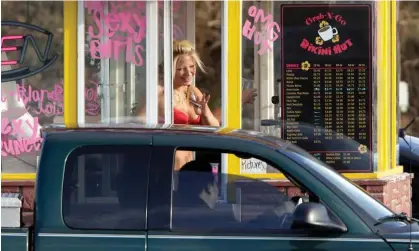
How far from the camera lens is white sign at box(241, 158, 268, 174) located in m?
5.55

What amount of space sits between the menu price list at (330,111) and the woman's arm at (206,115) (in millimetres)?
722

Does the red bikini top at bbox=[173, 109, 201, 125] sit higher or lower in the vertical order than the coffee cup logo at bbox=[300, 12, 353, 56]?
lower

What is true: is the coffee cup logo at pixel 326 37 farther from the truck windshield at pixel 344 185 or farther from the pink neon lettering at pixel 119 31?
the truck windshield at pixel 344 185

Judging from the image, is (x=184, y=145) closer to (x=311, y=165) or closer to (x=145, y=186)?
(x=145, y=186)

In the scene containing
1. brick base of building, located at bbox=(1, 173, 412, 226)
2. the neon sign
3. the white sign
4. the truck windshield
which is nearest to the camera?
the truck windshield

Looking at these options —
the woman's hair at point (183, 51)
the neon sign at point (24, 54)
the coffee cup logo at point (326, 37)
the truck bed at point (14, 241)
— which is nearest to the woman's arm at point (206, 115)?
the woman's hair at point (183, 51)

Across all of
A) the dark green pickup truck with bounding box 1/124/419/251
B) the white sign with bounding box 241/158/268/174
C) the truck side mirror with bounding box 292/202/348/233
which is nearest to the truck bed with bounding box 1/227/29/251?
the dark green pickup truck with bounding box 1/124/419/251

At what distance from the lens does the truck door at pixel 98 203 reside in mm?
5062

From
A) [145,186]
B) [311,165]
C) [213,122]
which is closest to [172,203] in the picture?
[145,186]

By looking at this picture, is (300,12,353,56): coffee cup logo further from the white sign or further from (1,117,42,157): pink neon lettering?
the white sign

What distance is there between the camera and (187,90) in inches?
409

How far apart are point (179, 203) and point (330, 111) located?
5.33 m

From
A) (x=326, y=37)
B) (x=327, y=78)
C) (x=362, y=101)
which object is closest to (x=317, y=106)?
(x=327, y=78)

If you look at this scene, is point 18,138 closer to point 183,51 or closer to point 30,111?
point 30,111
